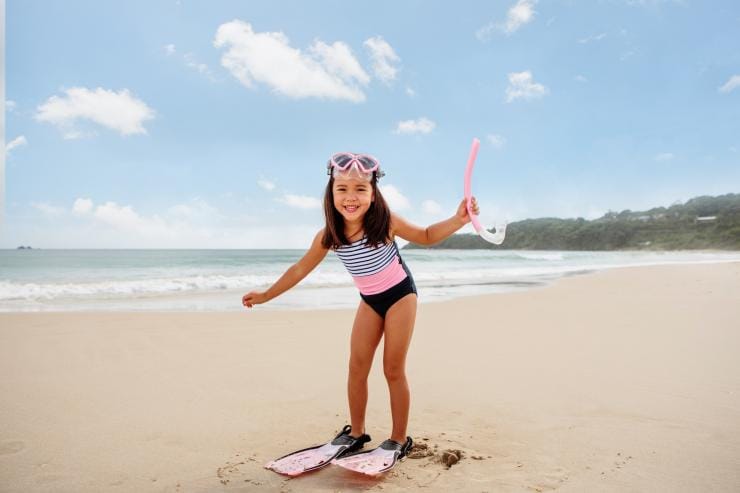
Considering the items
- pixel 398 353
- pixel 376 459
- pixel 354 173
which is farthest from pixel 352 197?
pixel 376 459

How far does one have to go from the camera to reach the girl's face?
3.07 meters

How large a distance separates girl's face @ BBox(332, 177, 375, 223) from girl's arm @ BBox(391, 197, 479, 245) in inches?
9.3

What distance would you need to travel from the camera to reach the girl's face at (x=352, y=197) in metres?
3.07

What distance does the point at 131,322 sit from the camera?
7.60 m

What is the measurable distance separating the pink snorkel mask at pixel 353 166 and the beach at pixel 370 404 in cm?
185

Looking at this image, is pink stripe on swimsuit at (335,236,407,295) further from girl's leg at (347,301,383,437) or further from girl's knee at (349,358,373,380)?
girl's knee at (349,358,373,380)

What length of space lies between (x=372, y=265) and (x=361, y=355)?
618 mm

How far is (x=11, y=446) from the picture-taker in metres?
3.21

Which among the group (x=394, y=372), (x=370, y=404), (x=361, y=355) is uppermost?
(x=361, y=355)

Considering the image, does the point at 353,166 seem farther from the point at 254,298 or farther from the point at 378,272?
the point at 254,298

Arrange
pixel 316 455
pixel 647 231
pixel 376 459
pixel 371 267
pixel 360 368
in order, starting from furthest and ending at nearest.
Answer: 1. pixel 647 231
2. pixel 360 368
3. pixel 371 267
4. pixel 316 455
5. pixel 376 459

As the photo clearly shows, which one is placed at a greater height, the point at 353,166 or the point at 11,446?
the point at 353,166

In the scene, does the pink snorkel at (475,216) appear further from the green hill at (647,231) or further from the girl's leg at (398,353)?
the green hill at (647,231)

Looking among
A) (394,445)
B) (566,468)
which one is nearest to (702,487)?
(566,468)
